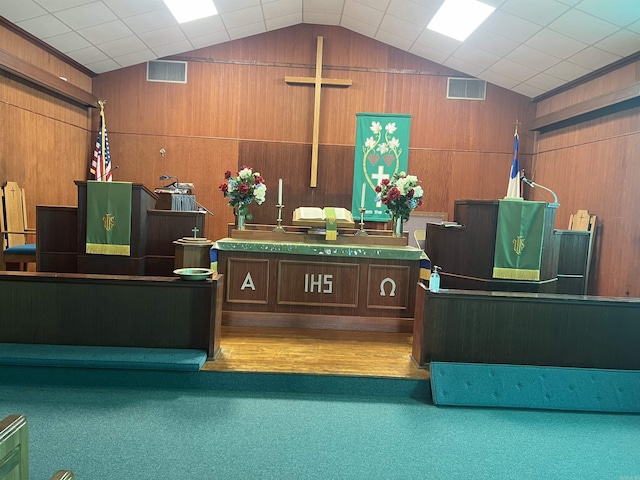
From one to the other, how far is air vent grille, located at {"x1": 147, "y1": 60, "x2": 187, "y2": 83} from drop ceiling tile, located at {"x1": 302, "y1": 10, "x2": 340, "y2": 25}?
2063mm

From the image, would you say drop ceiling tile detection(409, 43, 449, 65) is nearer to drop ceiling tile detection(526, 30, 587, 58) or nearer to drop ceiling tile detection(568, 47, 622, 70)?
drop ceiling tile detection(526, 30, 587, 58)

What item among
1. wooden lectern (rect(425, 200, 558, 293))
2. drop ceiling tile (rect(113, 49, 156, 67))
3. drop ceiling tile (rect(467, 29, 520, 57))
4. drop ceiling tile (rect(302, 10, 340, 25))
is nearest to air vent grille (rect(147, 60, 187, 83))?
drop ceiling tile (rect(113, 49, 156, 67))

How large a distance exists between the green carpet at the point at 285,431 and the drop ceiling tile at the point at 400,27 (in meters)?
5.28

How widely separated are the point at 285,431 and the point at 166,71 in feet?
21.1

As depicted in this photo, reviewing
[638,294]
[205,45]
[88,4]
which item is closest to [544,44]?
[638,294]

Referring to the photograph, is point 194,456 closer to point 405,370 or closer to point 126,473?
point 126,473

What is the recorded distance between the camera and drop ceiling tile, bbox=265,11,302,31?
6.82 metres

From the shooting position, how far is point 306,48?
23.8 ft

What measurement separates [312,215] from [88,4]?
3.54 metres

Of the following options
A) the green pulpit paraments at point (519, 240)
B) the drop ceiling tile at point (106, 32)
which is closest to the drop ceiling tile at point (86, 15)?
the drop ceiling tile at point (106, 32)

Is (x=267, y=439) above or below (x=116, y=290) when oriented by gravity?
below

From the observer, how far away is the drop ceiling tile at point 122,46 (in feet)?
20.4

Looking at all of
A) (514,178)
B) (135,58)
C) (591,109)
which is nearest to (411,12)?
(591,109)

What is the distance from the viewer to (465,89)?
7.33 metres
